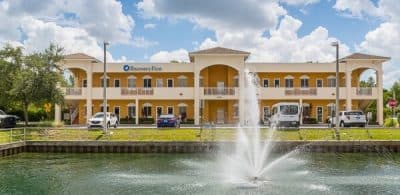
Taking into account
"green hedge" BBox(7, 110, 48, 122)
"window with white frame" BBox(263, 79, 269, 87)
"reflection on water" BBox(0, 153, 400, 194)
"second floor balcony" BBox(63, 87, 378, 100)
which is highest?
"window with white frame" BBox(263, 79, 269, 87)

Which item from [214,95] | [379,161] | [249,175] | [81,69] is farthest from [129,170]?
[81,69]

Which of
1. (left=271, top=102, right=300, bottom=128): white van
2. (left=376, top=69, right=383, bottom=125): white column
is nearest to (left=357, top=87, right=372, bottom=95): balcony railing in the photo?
(left=376, top=69, right=383, bottom=125): white column

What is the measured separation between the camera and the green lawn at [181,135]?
116 feet

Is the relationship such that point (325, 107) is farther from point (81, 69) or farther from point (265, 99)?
point (81, 69)

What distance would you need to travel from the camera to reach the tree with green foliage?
4428cm

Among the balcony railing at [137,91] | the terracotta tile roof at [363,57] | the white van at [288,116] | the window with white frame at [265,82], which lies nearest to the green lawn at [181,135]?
the white van at [288,116]

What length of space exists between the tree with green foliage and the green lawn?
6.34 meters

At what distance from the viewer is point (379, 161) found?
29.5 metres

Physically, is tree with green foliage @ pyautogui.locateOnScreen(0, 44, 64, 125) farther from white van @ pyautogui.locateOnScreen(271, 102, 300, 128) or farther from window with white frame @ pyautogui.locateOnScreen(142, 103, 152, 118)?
white van @ pyautogui.locateOnScreen(271, 102, 300, 128)

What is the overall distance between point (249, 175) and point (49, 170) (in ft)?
33.2

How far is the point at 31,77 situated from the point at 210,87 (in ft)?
66.4

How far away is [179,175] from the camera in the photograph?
2386cm

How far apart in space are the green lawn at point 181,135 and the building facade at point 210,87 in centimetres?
1623

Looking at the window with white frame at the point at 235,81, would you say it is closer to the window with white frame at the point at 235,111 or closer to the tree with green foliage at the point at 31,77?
the window with white frame at the point at 235,111
